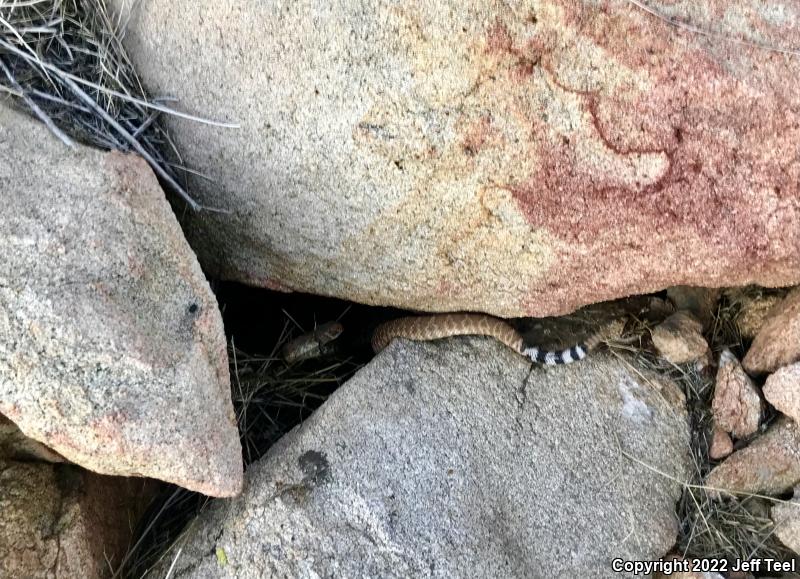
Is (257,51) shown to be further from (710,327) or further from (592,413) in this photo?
(710,327)

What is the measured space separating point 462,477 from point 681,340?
1025 mm

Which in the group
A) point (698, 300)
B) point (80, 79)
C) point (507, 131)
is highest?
point (507, 131)

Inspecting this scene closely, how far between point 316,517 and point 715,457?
1.49 meters

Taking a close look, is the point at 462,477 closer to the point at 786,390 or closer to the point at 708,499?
the point at 708,499

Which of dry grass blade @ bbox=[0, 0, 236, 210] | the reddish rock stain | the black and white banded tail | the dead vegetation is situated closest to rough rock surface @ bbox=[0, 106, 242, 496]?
dry grass blade @ bbox=[0, 0, 236, 210]

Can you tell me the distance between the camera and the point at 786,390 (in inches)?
95.3

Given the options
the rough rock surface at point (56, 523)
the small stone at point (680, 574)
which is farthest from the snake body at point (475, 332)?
the rough rock surface at point (56, 523)

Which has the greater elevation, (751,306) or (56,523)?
(751,306)

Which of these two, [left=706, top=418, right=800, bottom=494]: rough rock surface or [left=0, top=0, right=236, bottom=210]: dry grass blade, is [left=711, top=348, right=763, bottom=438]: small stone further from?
[left=0, top=0, right=236, bottom=210]: dry grass blade

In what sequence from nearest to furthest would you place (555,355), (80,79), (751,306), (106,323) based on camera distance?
1. (106,323)
2. (80,79)
3. (555,355)
4. (751,306)

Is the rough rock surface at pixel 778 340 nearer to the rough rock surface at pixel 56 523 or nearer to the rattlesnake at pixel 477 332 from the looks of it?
the rattlesnake at pixel 477 332

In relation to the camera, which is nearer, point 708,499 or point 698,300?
point 708,499

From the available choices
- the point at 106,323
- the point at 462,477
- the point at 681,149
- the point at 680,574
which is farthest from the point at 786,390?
the point at 106,323

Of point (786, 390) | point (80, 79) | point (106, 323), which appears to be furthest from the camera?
point (786, 390)
